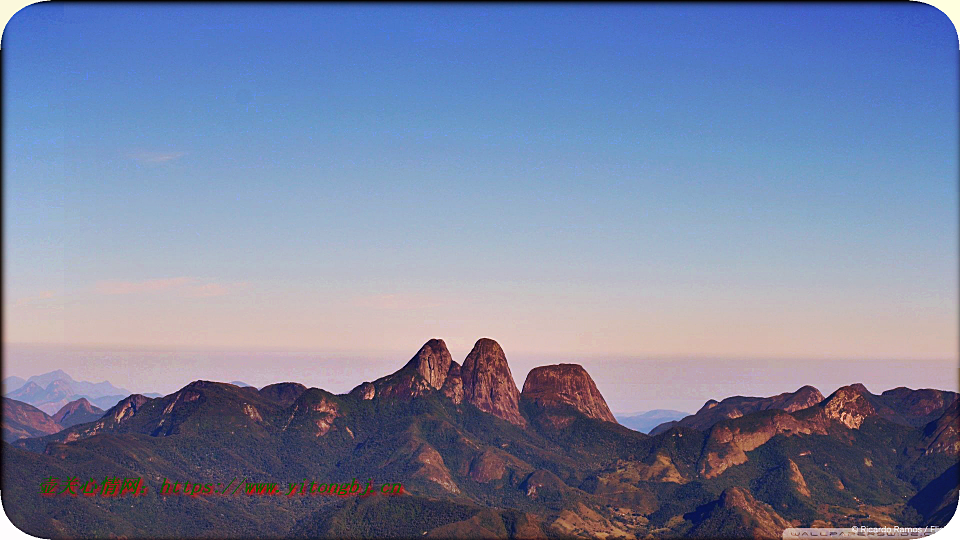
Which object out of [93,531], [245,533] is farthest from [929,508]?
[93,531]

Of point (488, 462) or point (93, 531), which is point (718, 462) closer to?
point (488, 462)

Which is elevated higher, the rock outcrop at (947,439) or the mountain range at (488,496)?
the rock outcrop at (947,439)

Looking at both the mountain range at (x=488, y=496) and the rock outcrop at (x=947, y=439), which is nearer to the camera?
the mountain range at (x=488, y=496)

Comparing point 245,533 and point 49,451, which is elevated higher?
point 49,451

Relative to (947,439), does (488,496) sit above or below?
below

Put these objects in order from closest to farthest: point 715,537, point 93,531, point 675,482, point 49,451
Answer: point 93,531 < point 715,537 < point 49,451 < point 675,482

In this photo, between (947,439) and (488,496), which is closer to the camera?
(488,496)

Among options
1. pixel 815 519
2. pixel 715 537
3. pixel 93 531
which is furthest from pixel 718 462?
pixel 93 531

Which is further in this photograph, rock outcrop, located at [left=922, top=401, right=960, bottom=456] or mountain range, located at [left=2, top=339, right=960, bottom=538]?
rock outcrop, located at [left=922, top=401, right=960, bottom=456]

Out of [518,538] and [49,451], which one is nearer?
[518,538]

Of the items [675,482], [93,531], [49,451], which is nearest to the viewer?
[93,531]

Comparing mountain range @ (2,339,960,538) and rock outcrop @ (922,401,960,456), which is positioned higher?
rock outcrop @ (922,401,960,456)
